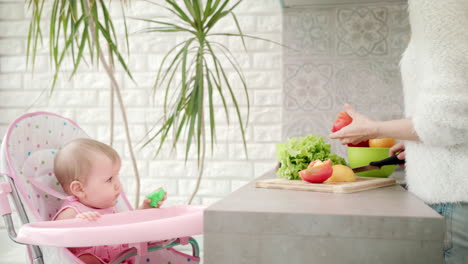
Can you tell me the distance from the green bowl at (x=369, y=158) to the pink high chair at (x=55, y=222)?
58 centimetres

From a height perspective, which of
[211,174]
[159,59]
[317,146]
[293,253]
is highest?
[159,59]

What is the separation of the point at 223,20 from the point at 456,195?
2241mm

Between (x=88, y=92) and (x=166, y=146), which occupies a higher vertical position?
(x=88, y=92)

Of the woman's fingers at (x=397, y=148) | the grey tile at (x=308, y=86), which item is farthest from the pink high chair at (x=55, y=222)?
the grey tile at (x=308, y=86)

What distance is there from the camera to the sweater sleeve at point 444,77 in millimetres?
1107

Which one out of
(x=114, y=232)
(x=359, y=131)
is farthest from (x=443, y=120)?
(x=114, y=232)

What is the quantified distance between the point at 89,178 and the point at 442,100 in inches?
47.3

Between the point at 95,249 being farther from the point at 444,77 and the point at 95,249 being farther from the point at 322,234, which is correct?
the point at 444,77

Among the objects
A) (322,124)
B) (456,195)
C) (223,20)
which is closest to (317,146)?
(456,195)

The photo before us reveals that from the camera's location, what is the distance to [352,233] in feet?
3.03

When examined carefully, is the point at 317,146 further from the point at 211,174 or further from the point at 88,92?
the point at 88,92

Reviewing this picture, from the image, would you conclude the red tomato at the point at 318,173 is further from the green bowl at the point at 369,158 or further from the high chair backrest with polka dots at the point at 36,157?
the high chair backrest with polka dots at the point at 36,157

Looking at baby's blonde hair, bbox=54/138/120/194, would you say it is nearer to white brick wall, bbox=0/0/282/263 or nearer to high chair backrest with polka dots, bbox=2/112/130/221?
high chair backrest with polka dots, bbox=2/112/130/221

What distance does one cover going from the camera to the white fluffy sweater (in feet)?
3.65
